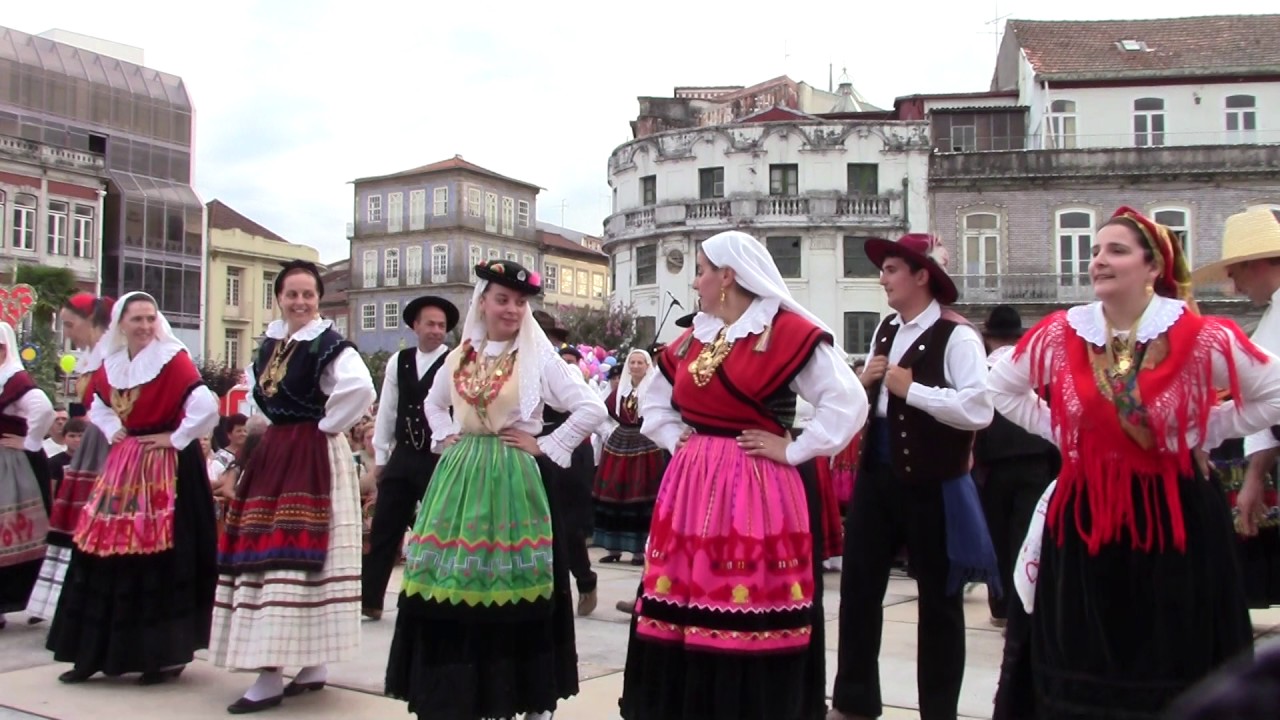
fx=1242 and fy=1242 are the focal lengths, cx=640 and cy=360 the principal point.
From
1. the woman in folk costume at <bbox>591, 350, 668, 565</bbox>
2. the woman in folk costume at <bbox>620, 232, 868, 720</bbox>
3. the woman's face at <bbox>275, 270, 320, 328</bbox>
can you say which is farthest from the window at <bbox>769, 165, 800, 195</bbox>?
the woman in folk costume at <bbox>620, 232, 868, 720</bbox>

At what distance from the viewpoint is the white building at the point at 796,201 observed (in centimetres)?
3806

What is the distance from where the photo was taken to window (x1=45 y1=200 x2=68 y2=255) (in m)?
40.2

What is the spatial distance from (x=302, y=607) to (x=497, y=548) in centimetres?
127

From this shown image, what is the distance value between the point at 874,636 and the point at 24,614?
5.91 meters

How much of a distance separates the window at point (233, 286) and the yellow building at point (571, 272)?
57.9ft

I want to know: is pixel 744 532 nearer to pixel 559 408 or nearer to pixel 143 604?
pixel 559 408

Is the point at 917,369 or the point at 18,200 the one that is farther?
the point at 18,200

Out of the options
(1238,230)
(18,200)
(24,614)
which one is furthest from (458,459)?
(18,200)

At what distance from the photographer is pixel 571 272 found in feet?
223

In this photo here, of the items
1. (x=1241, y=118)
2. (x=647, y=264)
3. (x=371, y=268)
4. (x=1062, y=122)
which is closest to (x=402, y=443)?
(x=1062, y=122)

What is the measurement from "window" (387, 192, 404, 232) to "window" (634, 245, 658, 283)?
2366cm

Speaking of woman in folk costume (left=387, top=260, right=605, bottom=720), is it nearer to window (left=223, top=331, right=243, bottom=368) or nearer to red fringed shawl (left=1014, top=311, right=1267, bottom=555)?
red fringed shawl (left=1014, top=311, right=1267, bottom=555)

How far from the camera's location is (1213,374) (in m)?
3.70

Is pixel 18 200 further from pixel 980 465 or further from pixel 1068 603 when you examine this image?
pixel 1068 603
